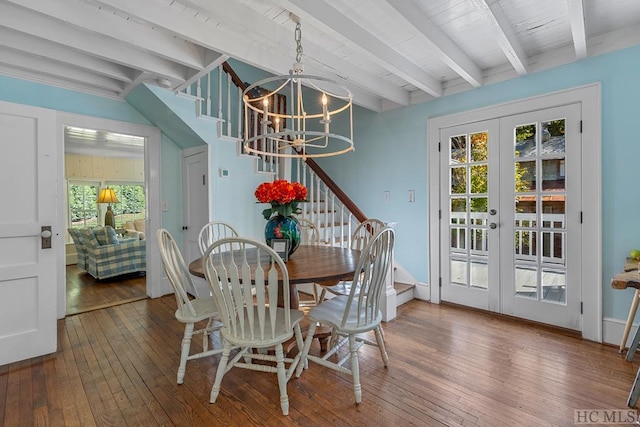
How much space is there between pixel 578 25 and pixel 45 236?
3996 mm

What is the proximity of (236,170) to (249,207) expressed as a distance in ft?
1.56

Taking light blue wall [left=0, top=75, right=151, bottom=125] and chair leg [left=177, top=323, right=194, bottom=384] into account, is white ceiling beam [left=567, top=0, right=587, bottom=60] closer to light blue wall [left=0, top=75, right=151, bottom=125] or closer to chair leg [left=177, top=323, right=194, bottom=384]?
chair leg [left=177, top=323, right=194, bottom=384]

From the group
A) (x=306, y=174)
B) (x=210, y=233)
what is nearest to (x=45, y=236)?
(x=210, y=233)

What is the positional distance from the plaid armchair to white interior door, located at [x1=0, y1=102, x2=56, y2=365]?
97.3 inches

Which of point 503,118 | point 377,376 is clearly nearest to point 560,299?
point 503,118

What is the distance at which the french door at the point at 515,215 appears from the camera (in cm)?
263

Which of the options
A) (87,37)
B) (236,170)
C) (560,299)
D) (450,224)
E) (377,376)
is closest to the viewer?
(377,376)

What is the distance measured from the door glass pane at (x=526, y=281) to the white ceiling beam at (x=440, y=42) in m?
1.85

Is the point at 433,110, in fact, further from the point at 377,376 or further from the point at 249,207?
the point at 377,376

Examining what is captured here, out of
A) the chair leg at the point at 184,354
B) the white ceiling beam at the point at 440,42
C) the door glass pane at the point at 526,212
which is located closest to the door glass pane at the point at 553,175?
the door glass pane at the point at 526,212

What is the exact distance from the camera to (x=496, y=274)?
303cm

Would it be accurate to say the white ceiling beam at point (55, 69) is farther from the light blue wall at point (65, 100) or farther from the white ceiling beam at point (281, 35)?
the white ceiling beam at point (281, 35)

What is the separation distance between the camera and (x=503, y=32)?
2.12 m

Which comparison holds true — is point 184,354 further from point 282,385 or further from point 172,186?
point 172,186
